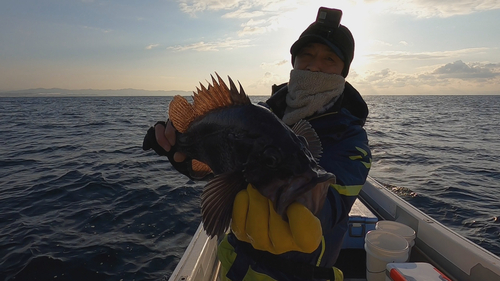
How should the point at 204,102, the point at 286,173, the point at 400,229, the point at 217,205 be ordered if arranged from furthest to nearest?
the point at 400,229 → the point at 204,102 → the point at 217,205 → the point at 286,173

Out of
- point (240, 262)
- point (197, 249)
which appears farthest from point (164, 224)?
point (240, 262)

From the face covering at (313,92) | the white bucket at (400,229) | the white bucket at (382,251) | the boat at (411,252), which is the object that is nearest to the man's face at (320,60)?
the face covering at (313,92)

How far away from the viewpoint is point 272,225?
172cm

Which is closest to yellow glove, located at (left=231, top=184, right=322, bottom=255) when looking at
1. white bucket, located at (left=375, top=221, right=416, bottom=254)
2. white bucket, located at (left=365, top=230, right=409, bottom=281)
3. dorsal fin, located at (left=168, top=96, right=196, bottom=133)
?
dorsal fin, located at (left=168, top=96, right=196, bottom=133)

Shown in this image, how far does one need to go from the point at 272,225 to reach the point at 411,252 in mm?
4136

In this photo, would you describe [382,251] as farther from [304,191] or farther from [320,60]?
[304,191]

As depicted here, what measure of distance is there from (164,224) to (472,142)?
73.0 ft

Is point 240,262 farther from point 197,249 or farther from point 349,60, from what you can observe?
point 349,60

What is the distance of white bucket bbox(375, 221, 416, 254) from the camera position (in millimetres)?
4391

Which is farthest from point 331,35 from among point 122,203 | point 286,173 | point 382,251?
point 122,203

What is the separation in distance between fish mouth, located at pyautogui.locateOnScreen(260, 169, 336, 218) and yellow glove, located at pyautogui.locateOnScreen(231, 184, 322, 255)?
4cm

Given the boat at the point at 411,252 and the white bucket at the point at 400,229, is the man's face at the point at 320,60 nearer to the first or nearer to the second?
the boat at the point at 411,252

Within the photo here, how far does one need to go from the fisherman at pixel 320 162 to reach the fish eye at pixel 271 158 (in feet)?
0.66

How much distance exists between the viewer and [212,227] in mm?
1912
